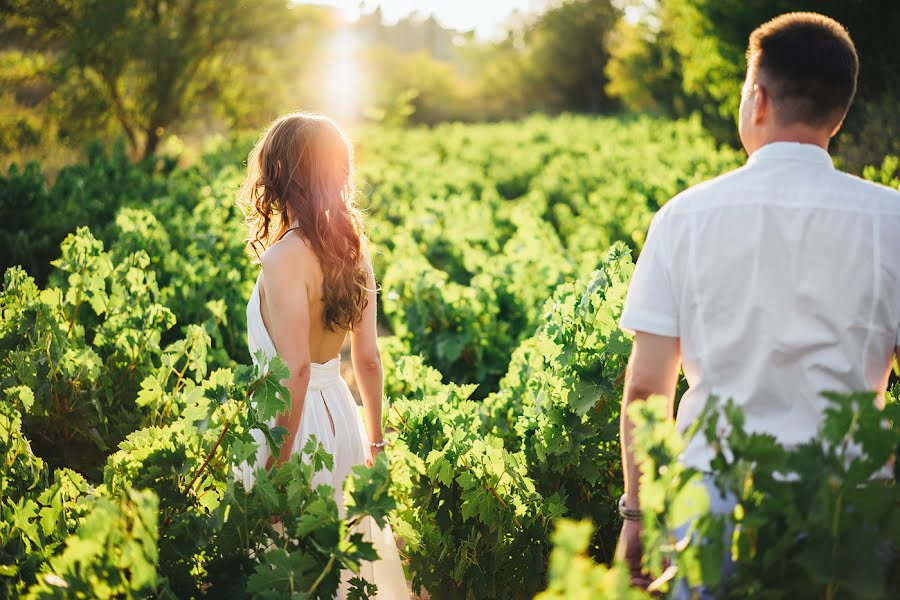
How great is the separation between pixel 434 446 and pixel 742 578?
1.91 m

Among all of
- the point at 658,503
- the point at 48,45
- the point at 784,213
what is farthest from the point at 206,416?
the point at 48,45

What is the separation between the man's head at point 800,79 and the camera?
203 cm

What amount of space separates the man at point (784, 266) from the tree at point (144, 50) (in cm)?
2497

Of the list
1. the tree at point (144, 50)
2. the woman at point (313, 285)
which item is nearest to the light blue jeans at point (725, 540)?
the woman at point (313, 285)

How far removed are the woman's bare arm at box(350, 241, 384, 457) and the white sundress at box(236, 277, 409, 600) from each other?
67 mm

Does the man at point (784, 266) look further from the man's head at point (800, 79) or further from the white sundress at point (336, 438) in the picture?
the white sundress at point (336, 438)

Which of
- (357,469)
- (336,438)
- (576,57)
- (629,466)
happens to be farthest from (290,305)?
(576,57)

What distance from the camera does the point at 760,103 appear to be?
2.12 meters

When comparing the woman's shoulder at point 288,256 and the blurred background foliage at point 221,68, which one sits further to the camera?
the blurred background foliage at point 221,68

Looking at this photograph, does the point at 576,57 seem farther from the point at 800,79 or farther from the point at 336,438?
the point at 800,79

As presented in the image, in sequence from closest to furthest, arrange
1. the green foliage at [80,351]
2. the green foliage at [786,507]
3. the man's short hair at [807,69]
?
the green foliage at [786,507], the man's short hair at [807,69], the green foliage at [80,351]

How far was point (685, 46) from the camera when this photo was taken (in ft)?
77.4

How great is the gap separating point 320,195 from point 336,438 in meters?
0.97

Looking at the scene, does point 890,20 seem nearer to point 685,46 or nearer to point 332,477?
point 685,46
